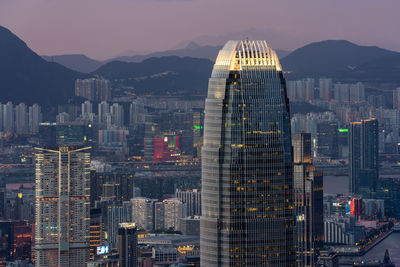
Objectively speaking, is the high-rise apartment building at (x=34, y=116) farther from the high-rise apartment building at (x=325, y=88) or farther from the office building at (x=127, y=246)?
the office building at (x=127, y=246)

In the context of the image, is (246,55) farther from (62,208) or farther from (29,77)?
(29,77)

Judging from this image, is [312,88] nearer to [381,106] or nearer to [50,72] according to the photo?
[381,106]

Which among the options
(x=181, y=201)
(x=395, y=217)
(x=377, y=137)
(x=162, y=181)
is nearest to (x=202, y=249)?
(x=181, y=201)

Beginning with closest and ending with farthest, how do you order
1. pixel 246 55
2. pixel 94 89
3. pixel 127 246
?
1. pixel 246 55
2. pixel 127 246
3. pixel 94 89

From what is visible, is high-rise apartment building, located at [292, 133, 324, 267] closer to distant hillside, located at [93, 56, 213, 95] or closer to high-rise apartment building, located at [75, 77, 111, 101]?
distant hillside, located at [93, 56, 213, 95]

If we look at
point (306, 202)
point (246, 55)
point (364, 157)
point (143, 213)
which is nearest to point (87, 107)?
point (364, 157)

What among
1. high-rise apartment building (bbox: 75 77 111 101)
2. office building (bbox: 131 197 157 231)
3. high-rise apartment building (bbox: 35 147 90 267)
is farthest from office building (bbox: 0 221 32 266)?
high-rise apartment building (bbox: 75 77 111 101)
